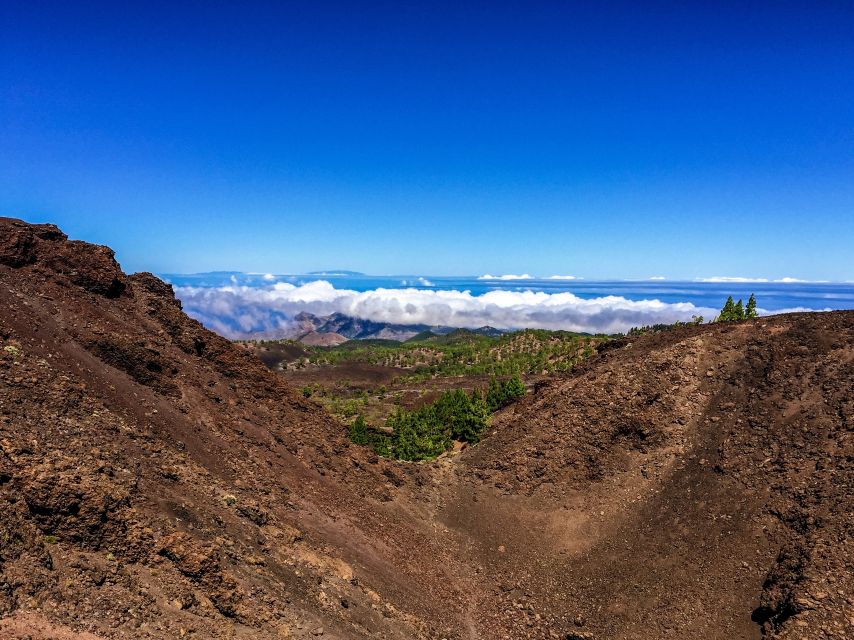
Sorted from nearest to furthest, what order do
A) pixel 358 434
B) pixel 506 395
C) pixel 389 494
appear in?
pixel 389 494
pixel 358 434
pixel 506 395

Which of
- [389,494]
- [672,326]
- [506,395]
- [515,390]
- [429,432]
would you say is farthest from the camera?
[672,326]

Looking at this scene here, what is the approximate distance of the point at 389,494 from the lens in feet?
95.0

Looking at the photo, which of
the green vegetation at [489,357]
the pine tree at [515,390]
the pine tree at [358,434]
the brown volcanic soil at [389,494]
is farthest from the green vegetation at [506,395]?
the green vegetation at [489,357]

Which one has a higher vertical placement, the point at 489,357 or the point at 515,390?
the point at 515,390

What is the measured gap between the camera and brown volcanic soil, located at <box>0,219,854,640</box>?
42.1ft

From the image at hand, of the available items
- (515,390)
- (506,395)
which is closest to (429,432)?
(506,395)

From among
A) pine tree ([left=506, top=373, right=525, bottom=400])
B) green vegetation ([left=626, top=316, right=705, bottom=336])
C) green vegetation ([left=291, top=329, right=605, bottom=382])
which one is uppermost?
green vegetation ([left=626, top=316, right=705, bottom=336])

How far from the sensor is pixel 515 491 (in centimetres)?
3061

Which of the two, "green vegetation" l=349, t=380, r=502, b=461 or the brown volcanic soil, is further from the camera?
"green vegetation" l=349, t=380, r=502, b=461

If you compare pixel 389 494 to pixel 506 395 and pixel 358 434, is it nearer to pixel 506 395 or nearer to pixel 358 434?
pixel 358 434

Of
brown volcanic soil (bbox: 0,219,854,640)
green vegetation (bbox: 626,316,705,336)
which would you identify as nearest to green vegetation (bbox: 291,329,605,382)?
green vegetation (bbox: 626,316,705,336)

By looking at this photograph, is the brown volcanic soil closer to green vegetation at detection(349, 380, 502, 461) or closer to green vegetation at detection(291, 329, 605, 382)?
green vegetation at detection(349, 380, 502, 461)

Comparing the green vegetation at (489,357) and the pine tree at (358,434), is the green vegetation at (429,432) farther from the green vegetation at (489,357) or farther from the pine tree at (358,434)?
the green vegetation at (489,357)

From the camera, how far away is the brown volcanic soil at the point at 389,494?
12.8 m
